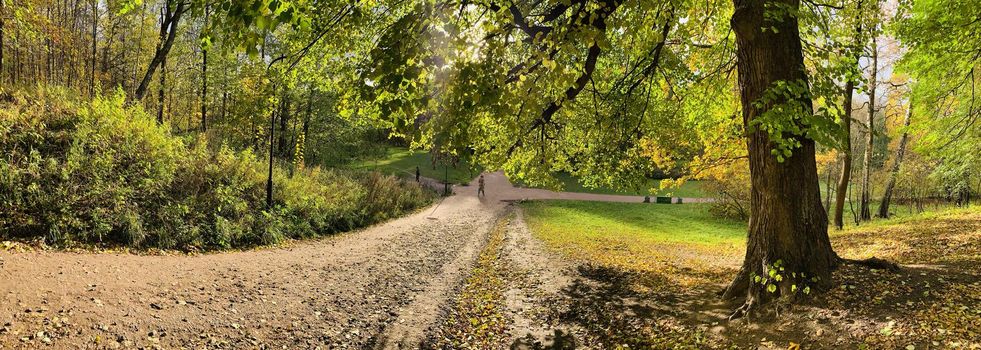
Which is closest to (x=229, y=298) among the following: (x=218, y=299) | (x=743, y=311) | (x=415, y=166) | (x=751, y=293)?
(x=218, y=299)

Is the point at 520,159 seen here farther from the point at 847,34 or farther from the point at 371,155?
the point at 371,155

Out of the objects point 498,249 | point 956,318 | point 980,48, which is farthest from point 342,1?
point 980,48

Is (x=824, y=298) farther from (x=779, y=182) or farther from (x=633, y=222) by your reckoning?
(x=633, y=222)

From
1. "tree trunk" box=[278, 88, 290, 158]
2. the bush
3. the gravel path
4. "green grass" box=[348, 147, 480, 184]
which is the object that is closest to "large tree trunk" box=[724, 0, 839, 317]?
the gravel path

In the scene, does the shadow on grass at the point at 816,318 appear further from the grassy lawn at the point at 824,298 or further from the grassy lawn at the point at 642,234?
the grassy lawn at the point at 642,234

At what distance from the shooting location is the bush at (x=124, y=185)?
800cm

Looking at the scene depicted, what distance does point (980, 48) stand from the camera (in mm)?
9562

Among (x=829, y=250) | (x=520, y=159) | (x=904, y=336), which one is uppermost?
(x=520, y=159)

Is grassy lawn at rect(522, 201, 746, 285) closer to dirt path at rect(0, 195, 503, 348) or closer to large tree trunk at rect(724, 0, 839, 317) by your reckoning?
large tree trunk at rect(724, 0, 839, 317)

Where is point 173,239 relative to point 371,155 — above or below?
below

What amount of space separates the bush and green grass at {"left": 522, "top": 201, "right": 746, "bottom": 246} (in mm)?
9645

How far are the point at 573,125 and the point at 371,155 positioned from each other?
2142 centimetres

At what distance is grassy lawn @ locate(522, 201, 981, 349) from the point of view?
4645 mm

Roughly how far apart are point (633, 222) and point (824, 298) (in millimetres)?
18749
